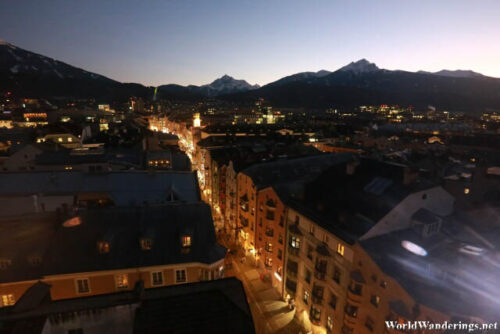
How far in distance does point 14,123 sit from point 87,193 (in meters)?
132

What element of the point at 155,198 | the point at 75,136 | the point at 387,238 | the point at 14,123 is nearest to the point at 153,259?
the point at 155,198

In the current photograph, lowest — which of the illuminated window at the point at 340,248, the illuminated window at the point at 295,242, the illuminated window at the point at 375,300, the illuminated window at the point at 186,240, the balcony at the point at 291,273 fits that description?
the balcony at the point at 291,273

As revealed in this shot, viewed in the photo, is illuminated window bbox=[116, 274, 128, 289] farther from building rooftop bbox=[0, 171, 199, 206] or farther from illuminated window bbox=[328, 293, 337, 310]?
illuminated window bbox=[328, 293, 337, 310]

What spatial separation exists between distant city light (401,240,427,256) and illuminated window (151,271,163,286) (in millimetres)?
24936

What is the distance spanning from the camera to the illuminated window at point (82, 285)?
925 inches

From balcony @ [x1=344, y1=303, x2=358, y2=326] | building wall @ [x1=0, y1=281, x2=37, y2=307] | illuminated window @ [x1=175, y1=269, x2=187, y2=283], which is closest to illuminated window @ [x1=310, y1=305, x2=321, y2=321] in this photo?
balcony @ [x1=344, y1=303, x2=358, y2=326]

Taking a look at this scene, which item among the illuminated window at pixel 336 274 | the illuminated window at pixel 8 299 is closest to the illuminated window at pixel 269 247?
the illuminated window at pixel 336 274

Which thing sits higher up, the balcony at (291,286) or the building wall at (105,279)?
the building wall at (105,279)

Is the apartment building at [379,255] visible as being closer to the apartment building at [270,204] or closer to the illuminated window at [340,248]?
the illuminated window at [340,248]

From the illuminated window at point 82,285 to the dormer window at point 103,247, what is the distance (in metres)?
2.67

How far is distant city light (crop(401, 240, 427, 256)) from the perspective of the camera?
82.5 feet

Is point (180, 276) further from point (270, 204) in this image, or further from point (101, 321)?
point (270, 204)

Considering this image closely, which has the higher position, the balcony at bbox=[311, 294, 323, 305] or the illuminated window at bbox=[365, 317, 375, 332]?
the illuminated window at bbox=[365, 317, 375, 332]

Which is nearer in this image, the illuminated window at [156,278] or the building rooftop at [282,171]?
the illuminated window at [156,278]
